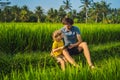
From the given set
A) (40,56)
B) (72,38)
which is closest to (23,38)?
(40,56)

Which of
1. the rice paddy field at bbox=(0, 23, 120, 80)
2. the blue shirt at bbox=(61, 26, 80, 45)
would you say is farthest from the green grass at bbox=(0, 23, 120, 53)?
the blue shirt at bbox=(61, 26, 80, 45)

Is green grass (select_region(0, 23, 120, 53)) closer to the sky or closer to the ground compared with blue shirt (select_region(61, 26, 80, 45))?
closer to the ground

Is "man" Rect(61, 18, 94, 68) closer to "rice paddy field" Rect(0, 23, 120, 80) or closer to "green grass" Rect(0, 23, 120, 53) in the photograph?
"rice paddy field" Rect(0, 23, 120, 80)

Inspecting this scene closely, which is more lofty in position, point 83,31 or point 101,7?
point 83,31

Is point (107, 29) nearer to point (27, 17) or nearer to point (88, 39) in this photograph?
point (88, 39)

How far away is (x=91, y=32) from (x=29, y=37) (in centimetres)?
364

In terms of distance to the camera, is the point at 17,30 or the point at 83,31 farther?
the point at 83,31

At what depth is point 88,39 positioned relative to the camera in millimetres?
13383

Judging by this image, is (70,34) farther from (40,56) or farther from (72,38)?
(40,56)

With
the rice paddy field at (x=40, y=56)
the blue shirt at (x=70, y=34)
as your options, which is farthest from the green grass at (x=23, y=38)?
the blue shirt at (x=70, y=34)

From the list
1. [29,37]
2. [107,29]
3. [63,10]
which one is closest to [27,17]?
[63,10]

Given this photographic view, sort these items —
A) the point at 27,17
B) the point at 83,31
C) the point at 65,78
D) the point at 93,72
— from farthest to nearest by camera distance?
the point at 27,17, the point at 83,31, the point at 93,72, the point at 65,78

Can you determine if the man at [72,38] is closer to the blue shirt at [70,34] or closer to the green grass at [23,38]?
the blue shirt at [70,34]

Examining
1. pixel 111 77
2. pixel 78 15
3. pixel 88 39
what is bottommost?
pixel 78 15
